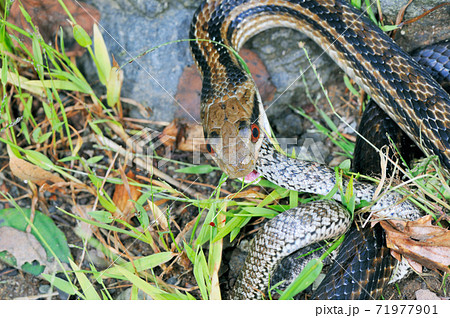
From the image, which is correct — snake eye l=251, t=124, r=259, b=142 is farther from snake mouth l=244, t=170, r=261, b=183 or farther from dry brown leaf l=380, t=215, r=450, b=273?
dry brown leaf l=380, t=215, r=450, b=273

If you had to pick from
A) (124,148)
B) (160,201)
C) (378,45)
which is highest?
(378,45)

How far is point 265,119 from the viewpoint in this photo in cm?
430

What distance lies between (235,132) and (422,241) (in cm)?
182

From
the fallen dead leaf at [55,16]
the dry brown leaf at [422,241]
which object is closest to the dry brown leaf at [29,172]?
the fallen dead leaf at [55,16]

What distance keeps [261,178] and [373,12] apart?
2.14 m

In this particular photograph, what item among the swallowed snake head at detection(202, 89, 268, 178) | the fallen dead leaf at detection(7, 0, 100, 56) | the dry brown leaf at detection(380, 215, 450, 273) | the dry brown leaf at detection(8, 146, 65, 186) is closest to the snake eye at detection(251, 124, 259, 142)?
the swallowed snake head at detection(202, 89, 268, 178)

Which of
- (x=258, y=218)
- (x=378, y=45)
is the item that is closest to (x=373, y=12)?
(x=378, y=45)

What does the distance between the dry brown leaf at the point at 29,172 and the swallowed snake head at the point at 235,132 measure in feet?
5.83

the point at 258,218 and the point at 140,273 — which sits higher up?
the point at 258,218

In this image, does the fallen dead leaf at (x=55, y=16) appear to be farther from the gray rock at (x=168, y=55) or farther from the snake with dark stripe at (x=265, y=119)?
the snake with dark stripe at (x=265, y=119)

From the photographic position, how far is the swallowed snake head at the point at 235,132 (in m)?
3.78

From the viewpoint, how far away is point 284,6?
4.67 m

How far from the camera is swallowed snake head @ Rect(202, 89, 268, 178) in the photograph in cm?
378
